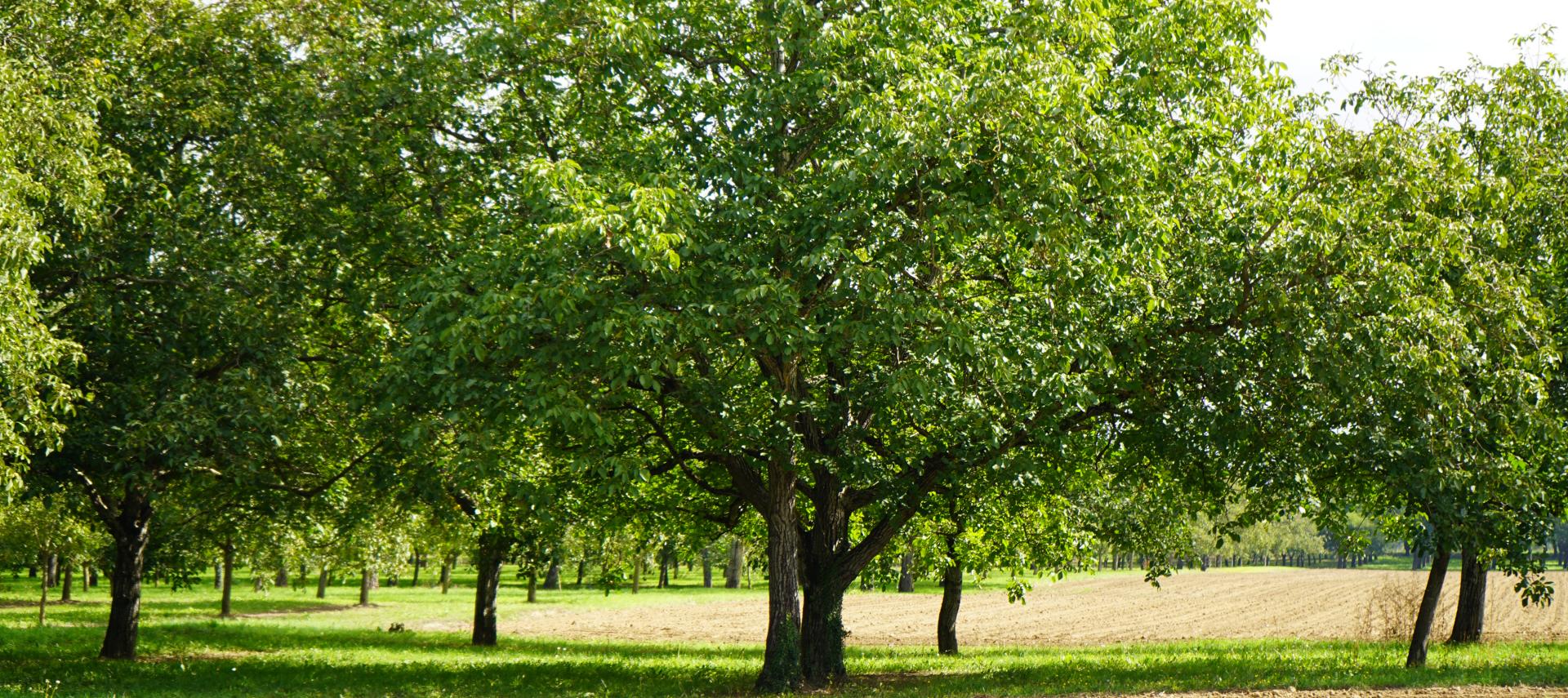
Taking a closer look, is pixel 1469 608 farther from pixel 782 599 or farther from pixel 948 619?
pixel 782 599

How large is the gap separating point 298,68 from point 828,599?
11.7 meters

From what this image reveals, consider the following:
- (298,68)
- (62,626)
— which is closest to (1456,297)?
(298,68)

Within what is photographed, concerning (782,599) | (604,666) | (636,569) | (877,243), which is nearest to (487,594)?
(604,666)

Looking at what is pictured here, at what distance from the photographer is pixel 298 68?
16.6 meters

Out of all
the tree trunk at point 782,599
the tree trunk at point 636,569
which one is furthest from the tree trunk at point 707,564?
the tree trunk at point 782,599

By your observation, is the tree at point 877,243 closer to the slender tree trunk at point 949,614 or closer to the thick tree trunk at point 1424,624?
the thick tree trunk at point 1424,624

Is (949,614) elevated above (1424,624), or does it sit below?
below

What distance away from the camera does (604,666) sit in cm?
2281

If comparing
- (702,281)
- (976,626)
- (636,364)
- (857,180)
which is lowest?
(976,626)

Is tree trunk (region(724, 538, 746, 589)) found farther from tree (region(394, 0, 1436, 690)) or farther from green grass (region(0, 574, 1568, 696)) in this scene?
tree (region(394, 0, 1436, 690))

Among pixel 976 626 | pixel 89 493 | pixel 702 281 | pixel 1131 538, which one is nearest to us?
pixel 702 281

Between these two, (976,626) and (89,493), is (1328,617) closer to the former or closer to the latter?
(976,626)

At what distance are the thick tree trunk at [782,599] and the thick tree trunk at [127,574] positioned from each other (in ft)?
41.8

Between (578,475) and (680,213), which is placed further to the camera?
(578,475)
